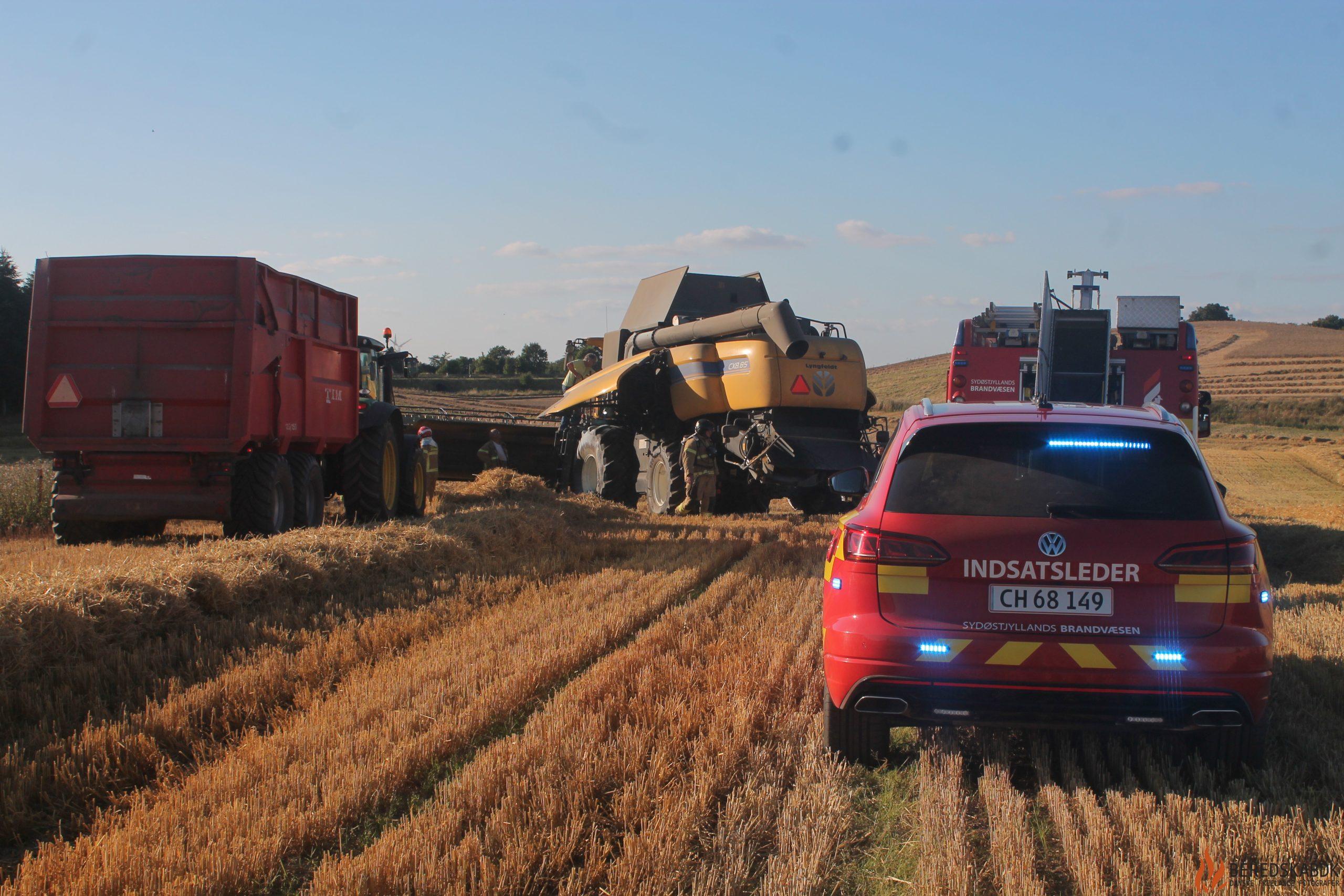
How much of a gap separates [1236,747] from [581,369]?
14641mm

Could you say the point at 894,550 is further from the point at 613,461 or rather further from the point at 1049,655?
the point at 613,461

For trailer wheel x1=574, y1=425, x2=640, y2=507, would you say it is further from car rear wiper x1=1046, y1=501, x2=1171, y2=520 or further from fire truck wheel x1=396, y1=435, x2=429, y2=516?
car rear wiper x1=1046, y1=501, x2=1171, y2=520

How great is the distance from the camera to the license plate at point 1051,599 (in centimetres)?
423

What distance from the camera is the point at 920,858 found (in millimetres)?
3572

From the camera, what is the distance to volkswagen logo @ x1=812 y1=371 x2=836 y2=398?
1380 centimetres

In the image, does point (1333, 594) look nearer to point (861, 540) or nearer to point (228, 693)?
point (861, 540)

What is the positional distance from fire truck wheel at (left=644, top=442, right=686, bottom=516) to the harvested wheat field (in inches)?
260

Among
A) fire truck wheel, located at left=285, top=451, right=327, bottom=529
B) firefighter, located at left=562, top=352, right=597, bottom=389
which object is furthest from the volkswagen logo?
fire truck wheel, located at left=285, top=451, right=327, bottom=529

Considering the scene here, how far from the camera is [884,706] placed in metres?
4.30

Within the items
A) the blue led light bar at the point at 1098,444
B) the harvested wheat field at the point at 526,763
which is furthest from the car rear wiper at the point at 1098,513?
the harvested wheat field at the point at 526,763

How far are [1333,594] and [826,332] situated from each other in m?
7.58

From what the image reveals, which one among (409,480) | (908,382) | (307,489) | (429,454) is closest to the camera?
(307,489)

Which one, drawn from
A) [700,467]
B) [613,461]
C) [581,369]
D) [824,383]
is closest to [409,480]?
[613,461]

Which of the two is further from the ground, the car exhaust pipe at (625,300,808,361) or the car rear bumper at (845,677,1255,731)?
the car exhaust pipe at (625,300,808,361)
